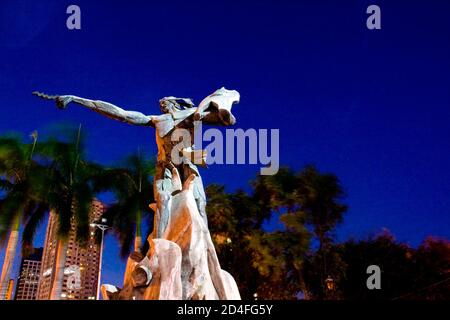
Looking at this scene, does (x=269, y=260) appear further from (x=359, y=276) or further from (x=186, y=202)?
(x=186, y=202)

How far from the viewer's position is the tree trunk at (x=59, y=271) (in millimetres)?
18433

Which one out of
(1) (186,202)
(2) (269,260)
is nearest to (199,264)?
(1) (186,202)

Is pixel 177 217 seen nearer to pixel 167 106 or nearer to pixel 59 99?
pixel 167 106

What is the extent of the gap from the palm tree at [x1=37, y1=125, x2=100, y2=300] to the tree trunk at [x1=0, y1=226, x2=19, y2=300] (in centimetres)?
174

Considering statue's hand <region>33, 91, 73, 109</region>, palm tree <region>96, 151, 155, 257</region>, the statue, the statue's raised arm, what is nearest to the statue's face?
the statue

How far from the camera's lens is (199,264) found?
6.35 metres

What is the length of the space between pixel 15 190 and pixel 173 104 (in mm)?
13913

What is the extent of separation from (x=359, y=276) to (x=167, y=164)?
22.4 metres

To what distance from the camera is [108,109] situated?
703 cm

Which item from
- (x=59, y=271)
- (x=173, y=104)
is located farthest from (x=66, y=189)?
(x=173, y=104)

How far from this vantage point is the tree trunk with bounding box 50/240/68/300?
18.4m

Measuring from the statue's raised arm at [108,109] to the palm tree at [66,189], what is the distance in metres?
13.0

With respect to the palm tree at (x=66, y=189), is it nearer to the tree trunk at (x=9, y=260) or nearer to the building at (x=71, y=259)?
the building at (x=71, y=259)

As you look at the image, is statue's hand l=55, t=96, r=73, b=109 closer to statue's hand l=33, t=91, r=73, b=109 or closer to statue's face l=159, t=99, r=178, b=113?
statue's hand l=33, t=91, r=73, b=109
